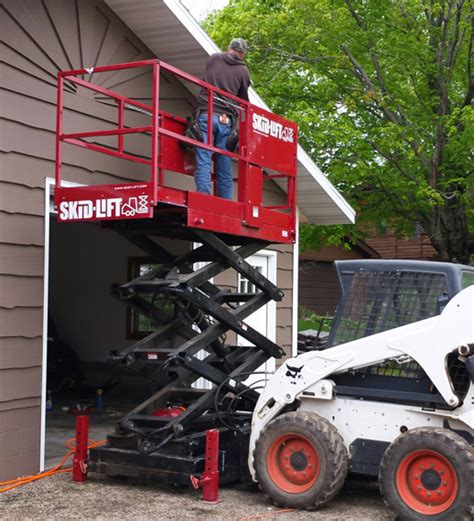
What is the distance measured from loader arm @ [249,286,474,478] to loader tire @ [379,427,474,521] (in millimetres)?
350

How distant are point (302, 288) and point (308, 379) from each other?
25556mm

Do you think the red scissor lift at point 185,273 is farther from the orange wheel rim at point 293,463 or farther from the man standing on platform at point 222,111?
the orange wheel rim at point 293,463

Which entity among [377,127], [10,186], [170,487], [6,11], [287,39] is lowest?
[170,487]

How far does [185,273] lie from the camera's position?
27.3 feet

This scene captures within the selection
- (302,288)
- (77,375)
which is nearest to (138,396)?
(77,375)

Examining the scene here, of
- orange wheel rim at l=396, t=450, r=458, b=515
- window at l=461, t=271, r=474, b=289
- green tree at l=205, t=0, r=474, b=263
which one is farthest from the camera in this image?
green tree at l=205, t=0, r=474, b=263

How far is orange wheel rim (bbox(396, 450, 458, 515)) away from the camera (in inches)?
246

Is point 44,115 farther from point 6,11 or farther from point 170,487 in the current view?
point 170,487

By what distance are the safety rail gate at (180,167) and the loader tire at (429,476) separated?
8.49ft

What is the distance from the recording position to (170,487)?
753cm

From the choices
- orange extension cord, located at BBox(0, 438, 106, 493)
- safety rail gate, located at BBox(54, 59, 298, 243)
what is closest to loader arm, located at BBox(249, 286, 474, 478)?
safety rail gate, located at BBox(54, 59, 298, 243)

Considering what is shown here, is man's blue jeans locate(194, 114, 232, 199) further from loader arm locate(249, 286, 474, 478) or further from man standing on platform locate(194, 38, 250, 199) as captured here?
loader arm locate(249, 286, 474, 478)

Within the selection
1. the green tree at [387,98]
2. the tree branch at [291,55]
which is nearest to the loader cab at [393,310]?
the green tree at [387,98]

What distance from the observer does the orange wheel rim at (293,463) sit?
685 cm
